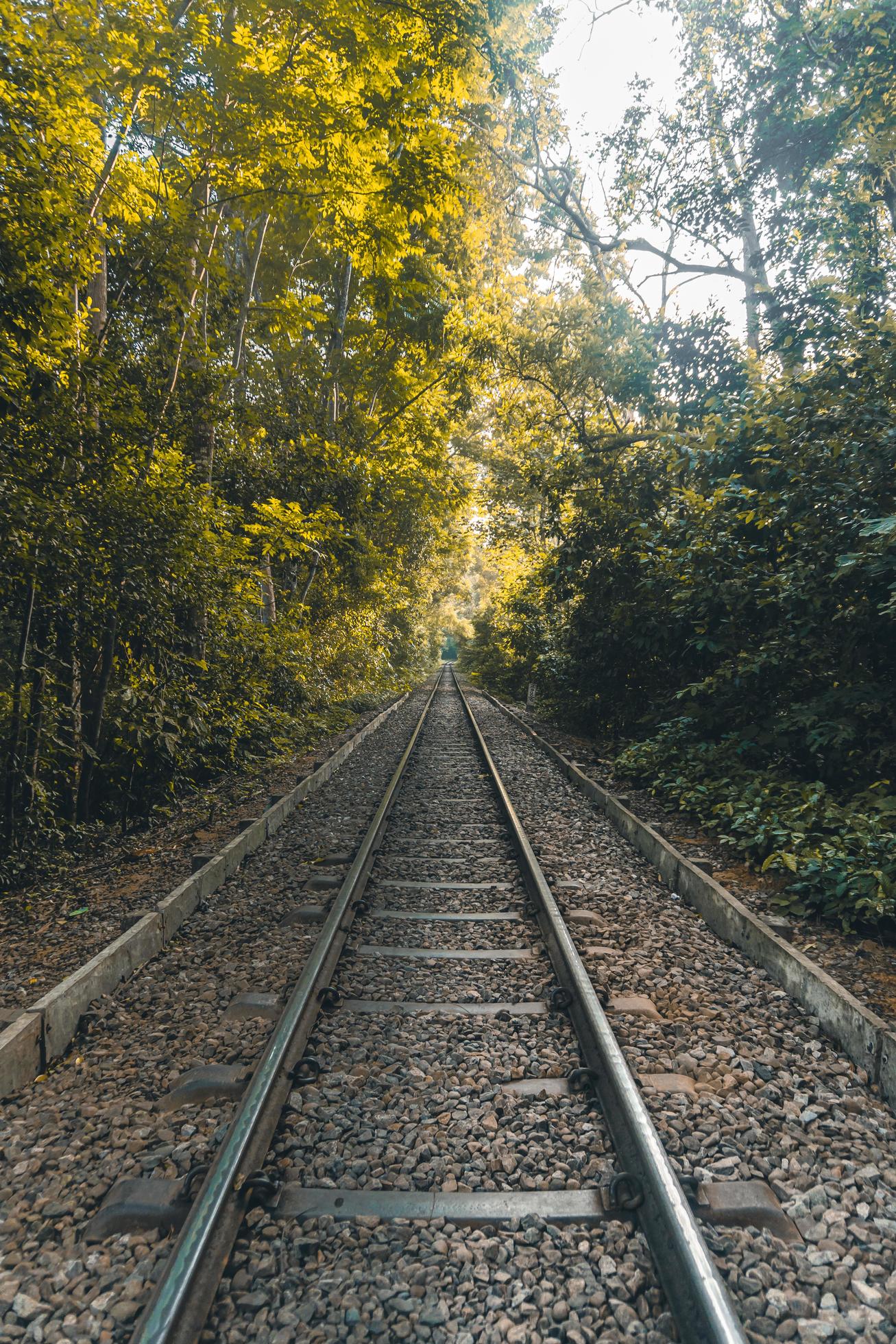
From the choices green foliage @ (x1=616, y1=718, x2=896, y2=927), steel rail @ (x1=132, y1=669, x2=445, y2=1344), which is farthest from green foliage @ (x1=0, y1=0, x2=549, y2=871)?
green foliage @ (x1=616, y1=718, x2=896, y2=927)

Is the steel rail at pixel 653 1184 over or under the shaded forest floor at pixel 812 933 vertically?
under

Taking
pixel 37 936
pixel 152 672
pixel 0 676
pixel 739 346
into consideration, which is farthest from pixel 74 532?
pixel 739 346

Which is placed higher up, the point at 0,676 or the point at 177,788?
the point at 0,676

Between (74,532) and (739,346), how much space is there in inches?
484

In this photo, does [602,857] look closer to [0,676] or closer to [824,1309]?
[824,1309]

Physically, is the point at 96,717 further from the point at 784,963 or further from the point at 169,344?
the point at 784,963

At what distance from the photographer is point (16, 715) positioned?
14.8ft

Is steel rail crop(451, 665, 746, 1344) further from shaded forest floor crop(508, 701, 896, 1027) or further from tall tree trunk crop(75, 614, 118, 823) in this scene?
tall tree trunk crop(75, 614, 118, 823)

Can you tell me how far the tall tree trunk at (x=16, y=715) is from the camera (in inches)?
174

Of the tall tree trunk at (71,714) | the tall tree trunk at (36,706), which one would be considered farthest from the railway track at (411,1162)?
the tall tree trunk at (71,714)

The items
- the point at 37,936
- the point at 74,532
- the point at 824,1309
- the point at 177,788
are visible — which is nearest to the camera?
the point at 824,1309

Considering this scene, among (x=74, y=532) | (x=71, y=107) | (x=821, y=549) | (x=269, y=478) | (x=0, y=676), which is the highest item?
(x=71, y=107)

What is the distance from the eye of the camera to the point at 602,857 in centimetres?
565

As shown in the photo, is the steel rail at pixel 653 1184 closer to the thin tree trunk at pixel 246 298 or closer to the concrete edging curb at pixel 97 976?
the concrete edging curb at pixel 97 976
